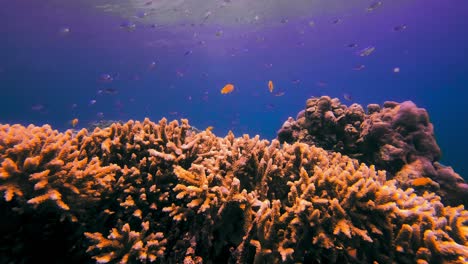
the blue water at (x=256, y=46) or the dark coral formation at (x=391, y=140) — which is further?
the blue water at (x=256, y=46)

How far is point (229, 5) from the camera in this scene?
107 feet

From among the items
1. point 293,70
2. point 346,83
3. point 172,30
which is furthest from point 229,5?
point 346,83

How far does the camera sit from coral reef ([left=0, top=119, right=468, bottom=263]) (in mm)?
2561

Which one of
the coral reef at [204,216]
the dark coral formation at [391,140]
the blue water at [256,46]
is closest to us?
the coral reef at [204,216]

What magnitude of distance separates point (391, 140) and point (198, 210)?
582 centimetres

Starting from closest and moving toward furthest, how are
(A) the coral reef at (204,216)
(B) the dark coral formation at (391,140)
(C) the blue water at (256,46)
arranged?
(A) the coral reef at (204,216), (B) the dark coral formation at (391,140), (C) the blue water at (256,46)

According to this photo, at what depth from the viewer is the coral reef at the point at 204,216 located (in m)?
2.56

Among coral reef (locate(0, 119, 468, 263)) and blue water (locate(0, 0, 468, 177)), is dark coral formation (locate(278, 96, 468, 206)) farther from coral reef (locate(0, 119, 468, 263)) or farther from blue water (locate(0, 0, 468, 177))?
blue water (locate(0, 0, 468, 177))

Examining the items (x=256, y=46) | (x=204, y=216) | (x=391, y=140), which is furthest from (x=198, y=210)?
(x=256, y=46)

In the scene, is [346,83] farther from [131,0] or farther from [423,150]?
[423,150]

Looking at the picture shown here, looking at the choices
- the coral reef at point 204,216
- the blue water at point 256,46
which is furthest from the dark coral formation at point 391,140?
the blue water at point 256,46

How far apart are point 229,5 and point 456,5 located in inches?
1433

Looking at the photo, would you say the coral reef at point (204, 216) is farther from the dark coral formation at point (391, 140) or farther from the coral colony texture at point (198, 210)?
the dark coral formation at point (391, 140)

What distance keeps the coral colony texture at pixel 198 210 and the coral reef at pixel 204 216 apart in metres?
0.01
